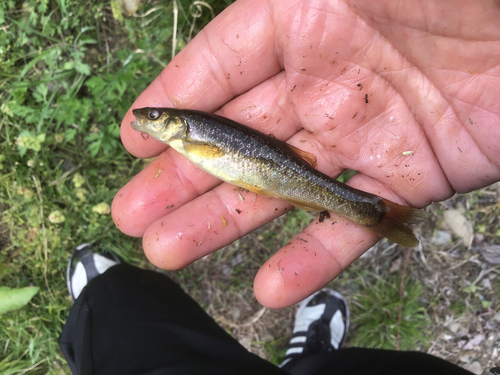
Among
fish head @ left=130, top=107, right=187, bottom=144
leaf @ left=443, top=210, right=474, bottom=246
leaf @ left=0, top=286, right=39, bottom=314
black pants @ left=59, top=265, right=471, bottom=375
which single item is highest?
fish head @ left=130, top=107, right=187, bottom=144

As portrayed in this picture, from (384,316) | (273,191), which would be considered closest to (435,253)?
(384,316)

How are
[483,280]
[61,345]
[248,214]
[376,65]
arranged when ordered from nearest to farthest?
[376,65] < [248,214] < [61,345] < [483,280]

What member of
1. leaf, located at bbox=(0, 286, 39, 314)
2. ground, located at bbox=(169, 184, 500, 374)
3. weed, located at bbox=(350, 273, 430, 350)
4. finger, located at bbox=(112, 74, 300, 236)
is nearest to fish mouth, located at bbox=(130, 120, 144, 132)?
finger, located at bbox=(112, 74, 300, 236)

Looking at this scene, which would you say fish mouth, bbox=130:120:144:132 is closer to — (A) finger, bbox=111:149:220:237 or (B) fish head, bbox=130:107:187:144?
(B) fish head, bbox=130:107:187:144

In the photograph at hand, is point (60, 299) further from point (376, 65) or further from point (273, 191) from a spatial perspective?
point (376, 65)

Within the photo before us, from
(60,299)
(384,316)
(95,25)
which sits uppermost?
(95,25)

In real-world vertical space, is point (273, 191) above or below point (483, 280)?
above

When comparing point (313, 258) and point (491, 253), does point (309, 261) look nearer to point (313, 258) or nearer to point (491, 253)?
point (313, 258)
